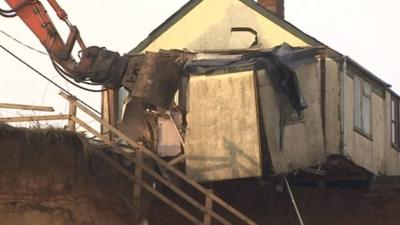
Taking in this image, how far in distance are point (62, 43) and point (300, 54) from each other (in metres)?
5.85

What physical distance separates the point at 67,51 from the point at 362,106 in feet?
23.1

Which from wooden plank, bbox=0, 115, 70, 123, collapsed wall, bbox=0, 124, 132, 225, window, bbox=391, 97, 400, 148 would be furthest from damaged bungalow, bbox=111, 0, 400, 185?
wooden plank, bbox=0, 115, 70, 123

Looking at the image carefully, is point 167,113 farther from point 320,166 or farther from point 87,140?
point 320,166

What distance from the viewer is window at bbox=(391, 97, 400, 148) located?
68.8ft

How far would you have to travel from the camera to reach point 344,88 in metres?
17.5

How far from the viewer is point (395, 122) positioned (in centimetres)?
2119

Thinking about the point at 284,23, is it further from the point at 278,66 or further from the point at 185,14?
the point at 278,66

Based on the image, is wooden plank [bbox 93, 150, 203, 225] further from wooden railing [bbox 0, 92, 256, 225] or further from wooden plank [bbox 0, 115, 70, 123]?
wooden plank [bbox 0, 115, 70, 123]

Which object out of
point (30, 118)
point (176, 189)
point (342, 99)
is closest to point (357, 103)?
point (342, 99)

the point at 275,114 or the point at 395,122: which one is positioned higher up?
the point at 275,114

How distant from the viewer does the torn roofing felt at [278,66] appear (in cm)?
1598

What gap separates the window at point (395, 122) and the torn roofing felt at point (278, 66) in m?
5.12

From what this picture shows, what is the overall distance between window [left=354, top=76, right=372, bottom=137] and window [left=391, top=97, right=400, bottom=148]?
6.42 feet

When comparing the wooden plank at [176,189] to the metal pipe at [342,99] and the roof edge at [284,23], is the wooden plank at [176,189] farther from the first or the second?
the roof edge at [284,23]
